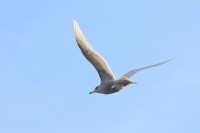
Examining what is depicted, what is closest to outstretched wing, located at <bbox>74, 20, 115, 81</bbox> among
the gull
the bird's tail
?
the gull

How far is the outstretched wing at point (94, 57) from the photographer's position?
21.9m

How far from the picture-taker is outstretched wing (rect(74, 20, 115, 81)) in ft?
72.0

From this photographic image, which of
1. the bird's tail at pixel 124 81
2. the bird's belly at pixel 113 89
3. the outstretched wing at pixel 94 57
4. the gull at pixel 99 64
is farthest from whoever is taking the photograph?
the outstretched wing at pixel 94 57

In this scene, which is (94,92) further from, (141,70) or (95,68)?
(141,70)

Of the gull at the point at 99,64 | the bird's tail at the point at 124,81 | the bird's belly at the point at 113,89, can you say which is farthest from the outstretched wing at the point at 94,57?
the bird's tail at the point at 124,81

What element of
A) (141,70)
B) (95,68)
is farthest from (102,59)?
(141,70)

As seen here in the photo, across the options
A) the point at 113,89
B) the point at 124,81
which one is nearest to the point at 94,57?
A: the point at 113,89

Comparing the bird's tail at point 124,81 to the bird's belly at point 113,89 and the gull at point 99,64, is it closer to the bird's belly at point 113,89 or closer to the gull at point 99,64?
the bird's belly at point 113,89

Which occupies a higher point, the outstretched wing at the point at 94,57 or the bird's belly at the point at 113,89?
the outstretched wing at the point at 94,57

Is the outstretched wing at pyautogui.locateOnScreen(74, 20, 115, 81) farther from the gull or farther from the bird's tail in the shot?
the bird's tail

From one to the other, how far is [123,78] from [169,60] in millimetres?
→ 2174

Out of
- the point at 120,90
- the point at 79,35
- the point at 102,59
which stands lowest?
the point at 120,90

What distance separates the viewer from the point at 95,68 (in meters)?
22.2

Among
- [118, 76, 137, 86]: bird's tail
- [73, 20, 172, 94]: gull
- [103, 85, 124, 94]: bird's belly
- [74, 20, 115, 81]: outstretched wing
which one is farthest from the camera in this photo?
[74, 20, 115, 81]: outstretched wing
